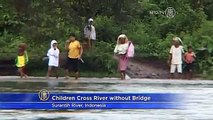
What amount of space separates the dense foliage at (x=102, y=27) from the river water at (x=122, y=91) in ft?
10.8

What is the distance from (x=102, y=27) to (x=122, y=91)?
1172cm

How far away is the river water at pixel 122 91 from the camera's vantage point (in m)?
14.0

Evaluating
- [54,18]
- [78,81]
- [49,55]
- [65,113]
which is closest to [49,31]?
[54,18]

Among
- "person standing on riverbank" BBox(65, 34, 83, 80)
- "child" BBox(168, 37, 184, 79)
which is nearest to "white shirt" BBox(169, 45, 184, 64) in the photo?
"child" BBox(168, 37, 184, 79)

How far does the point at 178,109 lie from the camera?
46.3 ft

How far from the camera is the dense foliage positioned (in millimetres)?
28500

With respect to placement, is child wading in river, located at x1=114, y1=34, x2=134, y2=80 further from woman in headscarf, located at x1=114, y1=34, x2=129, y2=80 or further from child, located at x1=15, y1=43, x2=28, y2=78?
child, located at x1=15, y1=43, x2=28, y2=78

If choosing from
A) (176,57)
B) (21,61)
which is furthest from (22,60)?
(176,57)

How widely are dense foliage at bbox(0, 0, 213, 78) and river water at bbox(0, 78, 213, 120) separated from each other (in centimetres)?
330

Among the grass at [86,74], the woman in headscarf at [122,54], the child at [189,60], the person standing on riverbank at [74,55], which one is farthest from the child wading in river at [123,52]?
the child at [189,60]

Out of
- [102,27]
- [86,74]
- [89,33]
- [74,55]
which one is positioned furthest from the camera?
[102,27]

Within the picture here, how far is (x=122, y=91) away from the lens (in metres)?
20.1

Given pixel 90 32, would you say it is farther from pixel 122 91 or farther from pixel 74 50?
pixel 122 91
